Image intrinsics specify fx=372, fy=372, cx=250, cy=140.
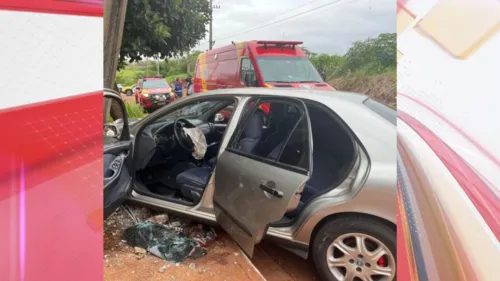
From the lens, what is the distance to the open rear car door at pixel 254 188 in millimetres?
2512

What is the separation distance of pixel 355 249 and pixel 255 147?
1144 millimetres

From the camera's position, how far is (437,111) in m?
1.17

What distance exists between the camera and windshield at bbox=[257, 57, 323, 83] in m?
9.06

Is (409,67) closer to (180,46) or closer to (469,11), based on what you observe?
(469,11)

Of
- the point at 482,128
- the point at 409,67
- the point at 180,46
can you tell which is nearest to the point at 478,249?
the point at 482,128

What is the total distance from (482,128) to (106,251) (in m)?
2.85

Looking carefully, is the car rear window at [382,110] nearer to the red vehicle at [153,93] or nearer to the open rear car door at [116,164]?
the open rear car door at [116,164]

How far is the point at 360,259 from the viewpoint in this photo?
249 centimetres

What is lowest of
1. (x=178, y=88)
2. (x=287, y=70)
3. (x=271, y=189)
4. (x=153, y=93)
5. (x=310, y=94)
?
(x=153, y=93)

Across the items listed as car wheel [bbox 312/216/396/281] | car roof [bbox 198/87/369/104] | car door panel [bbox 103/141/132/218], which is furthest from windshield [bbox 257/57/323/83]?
car wheel [bbox 312/216/396/281]
